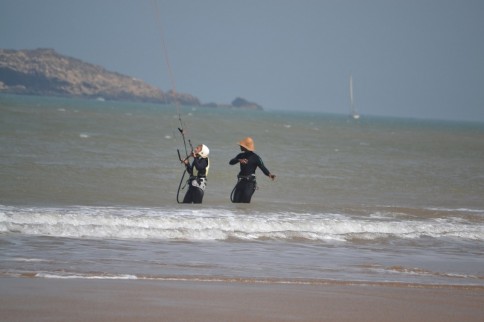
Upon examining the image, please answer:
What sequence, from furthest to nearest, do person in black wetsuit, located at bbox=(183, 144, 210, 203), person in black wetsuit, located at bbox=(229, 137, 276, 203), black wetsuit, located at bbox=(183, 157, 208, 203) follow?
person in black wetsuit, located at bbox=(229, 137, 276, 203), black wetsuit, located at bbox=(183, 157, 208, 203), person in black wetsuit, located at bbox=(183, 144, 210, 203)

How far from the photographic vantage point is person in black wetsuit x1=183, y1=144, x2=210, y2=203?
47.3 ft

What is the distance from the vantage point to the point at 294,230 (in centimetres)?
1330

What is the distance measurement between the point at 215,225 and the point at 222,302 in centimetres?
570

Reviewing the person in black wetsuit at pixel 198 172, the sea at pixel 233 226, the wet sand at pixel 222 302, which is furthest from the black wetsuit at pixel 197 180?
the wet sand at pixel 222 302

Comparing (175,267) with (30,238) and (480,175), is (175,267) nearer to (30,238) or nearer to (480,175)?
(30,238)

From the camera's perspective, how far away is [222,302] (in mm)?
7543

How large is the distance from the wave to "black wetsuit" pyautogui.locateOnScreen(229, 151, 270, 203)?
0.34 meters

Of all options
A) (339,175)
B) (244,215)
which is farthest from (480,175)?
(244,215)

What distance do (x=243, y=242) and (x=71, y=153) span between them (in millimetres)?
18046

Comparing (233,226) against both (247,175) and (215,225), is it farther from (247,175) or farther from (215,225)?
(247,175)

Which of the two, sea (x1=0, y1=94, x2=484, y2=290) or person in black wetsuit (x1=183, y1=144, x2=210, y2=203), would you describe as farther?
person in black wetsuit (x1=183, y1=144, x2=210, y2=203)

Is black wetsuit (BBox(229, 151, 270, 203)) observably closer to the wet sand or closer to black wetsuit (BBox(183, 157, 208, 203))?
black wetsuit (BBox(183, 157, 208, 203))

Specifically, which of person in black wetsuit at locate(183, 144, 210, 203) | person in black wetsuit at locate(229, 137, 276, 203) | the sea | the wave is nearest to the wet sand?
the sea

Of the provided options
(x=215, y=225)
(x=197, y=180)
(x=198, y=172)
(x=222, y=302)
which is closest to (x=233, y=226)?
(x=215, y=225)
